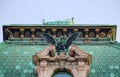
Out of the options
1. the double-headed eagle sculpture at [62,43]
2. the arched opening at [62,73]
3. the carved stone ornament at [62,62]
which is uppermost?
the double-headed eagle sculpture at [62,43]

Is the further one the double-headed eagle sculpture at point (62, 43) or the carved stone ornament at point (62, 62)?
the double-headed eagle sculpture at point (62, 43)

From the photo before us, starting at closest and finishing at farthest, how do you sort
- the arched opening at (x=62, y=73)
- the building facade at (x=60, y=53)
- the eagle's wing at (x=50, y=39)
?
the arched opening at (x=62, y=73) → the building facade at (x=60, y=53) → the eagle's wing at (x=50, y=39)

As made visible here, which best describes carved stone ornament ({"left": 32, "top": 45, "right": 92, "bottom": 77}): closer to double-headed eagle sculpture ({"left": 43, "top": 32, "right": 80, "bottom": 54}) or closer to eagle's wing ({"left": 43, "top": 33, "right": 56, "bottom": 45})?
double-headed eagle sculpture ({"left": 43, "top": 32, "right": 80, "bottom": 54})

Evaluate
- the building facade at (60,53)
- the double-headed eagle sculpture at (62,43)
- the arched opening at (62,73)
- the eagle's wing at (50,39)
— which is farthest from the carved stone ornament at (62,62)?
the eagle's wing at (50,39)

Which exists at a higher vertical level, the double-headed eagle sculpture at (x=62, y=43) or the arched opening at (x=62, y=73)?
the double-headed eagle sculpture at (x=62, y=43)

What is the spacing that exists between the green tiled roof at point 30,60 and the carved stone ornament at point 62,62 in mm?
1958

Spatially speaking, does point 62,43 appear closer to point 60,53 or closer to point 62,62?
point 60,53

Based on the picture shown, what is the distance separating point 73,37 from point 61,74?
398cm

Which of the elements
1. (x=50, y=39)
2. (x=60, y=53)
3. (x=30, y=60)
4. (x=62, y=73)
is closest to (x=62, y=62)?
(x=62, y=73)

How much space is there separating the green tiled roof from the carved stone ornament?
196 cm

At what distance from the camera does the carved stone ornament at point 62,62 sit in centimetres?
4044

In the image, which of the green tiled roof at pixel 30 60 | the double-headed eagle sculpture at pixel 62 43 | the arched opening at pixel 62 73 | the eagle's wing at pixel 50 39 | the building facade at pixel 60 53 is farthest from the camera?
the eagle's wing at pixel 50 39

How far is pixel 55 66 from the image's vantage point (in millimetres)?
40656

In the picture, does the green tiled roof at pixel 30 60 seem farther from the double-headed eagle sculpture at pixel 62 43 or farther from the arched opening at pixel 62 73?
the arched opening at pixel 62 73
